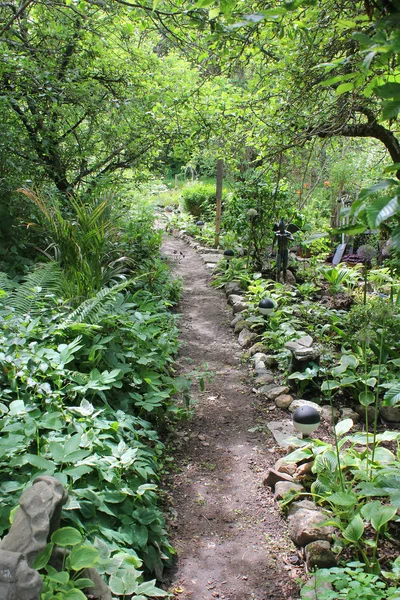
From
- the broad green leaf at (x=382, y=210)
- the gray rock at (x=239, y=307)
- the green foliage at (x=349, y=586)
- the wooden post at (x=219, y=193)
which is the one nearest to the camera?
the broad green leaf at (x=382, y=210)

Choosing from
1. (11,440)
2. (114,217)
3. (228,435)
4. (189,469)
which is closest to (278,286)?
(114,217)

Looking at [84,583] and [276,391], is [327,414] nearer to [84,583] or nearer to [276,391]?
[276,391]

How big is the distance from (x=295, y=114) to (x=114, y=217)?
255 centimetres

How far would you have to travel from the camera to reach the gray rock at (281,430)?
10.0 ft

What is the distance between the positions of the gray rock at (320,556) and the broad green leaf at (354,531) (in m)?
0.10

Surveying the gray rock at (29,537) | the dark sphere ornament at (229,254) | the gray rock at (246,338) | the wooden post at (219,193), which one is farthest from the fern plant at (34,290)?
the wooden post at (219,193)

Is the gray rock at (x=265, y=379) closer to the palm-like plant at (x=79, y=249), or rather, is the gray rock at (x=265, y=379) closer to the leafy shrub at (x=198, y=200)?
the palm-like plant at (x=79, y=249)

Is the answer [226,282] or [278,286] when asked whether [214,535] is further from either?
[226,282]

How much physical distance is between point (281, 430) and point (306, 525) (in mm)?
985

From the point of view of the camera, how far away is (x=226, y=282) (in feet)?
21.6

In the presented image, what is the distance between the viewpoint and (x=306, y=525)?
7.26 ft

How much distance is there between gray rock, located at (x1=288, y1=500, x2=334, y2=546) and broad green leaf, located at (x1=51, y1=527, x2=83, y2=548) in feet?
3.92

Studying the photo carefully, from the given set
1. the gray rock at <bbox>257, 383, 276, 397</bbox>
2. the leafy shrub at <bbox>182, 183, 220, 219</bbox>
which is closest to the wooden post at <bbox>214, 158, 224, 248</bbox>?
the leafy shrub at <bbox>182, 183, 220, 219</bbox>

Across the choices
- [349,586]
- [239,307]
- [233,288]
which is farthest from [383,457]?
[233,288]
